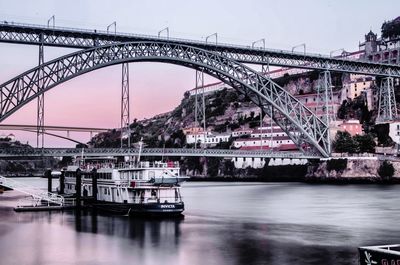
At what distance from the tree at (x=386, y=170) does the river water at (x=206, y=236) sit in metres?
34.2

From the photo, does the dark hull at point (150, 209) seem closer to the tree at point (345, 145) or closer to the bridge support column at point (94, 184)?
the bridge support column at point (94, 184)

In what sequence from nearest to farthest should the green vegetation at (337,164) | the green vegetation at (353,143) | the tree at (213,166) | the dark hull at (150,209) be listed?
1. the dark hull at (150,209)
2. the green vegetation at (337,164)
3. the green vegetation at (353,143)
4. the tree at (213,166)

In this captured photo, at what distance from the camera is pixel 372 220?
31109mm

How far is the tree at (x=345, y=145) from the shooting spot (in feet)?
245

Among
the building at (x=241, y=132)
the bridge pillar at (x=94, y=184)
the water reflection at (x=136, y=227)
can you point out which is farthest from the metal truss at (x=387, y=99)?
the water reflection at (x=136, y=227)

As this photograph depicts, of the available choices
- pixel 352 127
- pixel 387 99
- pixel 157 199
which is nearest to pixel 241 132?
pixel 352 127

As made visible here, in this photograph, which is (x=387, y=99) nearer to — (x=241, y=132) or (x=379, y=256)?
(x=241, y=132)

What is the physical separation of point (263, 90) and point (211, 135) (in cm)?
4860

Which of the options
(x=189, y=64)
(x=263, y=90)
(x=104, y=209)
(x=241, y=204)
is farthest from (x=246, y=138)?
(x=104, y=209)

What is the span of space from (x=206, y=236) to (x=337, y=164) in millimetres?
49988

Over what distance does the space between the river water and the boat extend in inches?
40.2

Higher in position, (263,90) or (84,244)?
(263,90)

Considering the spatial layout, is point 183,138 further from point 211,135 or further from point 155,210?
point 155,210

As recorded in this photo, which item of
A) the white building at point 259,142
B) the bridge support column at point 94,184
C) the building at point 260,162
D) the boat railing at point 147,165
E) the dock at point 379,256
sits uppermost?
the white building at point 259,142
